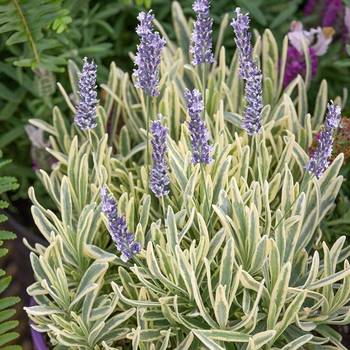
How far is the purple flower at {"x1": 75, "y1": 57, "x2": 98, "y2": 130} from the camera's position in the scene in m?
0.90

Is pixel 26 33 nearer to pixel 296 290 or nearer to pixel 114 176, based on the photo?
pixel 114 176

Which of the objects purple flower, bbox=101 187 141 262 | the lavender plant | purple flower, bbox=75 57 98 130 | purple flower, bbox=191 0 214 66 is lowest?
the lavender plant

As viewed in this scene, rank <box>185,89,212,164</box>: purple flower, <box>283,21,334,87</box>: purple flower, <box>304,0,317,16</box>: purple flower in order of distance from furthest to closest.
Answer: <box>304,0,317,16</box>: purple flower
<box>283,21,334,87</box>: purple flower
<box>185,89,212,164</box>: purple flower

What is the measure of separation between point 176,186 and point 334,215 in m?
0.26

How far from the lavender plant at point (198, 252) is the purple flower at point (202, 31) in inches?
1.8

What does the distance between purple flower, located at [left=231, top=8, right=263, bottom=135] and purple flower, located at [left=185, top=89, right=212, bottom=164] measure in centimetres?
7

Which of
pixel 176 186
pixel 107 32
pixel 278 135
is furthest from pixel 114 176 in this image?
pixel 107 32

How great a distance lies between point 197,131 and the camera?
831 millimetres

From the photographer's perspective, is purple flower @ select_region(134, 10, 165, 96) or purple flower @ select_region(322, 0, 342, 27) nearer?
purple flower @ select_region(134, 10, 165, 96)

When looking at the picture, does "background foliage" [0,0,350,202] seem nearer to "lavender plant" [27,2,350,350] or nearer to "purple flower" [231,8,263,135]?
"lavender plant" [27,2,350,350]

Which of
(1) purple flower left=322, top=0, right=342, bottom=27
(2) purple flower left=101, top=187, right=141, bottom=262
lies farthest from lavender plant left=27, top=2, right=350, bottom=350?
(1) purple flower left=322, top=0, right=342, bottom=27

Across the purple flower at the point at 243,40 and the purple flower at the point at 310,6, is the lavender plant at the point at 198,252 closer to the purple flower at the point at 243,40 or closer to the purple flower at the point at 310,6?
the purple flower at the point at 243,40

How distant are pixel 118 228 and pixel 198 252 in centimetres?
12

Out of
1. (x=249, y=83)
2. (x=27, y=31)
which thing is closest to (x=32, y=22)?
(x=27, y=31)
